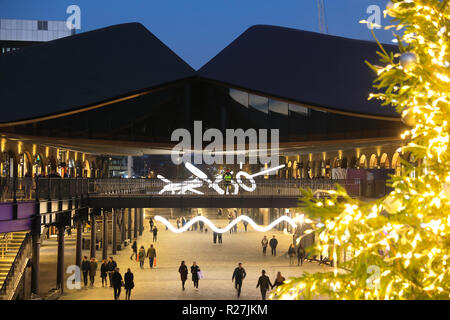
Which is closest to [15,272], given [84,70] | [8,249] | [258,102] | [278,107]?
[8,249]

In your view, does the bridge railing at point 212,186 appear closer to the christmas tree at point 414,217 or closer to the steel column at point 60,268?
the steel column at point 60,268

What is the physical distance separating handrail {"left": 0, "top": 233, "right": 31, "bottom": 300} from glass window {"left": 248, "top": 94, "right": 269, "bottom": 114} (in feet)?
67.4

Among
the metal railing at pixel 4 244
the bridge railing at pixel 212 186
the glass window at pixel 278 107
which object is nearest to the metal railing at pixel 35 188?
the metal railing at pixel 4 244

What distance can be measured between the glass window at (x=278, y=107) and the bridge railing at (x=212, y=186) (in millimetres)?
8620

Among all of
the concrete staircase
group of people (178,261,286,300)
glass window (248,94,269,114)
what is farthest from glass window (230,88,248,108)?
the concrete staircase

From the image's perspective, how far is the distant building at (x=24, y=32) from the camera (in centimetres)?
8561

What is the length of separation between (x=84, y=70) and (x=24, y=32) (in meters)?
60.2

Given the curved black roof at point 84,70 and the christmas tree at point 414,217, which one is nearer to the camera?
the christmas tree at point 414,217

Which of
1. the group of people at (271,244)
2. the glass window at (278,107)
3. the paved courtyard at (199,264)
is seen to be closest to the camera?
the paved courtyard at (199,264)

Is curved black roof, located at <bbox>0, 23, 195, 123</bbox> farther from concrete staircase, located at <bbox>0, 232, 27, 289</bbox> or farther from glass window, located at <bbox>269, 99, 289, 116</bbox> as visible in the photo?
concrete staircase, located at <bbox>0, 232, 27, 289</bbox>

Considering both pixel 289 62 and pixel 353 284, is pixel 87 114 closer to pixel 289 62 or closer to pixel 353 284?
pixel 289 62

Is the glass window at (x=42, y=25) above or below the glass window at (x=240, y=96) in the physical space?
above

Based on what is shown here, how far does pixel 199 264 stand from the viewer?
2639 cm
